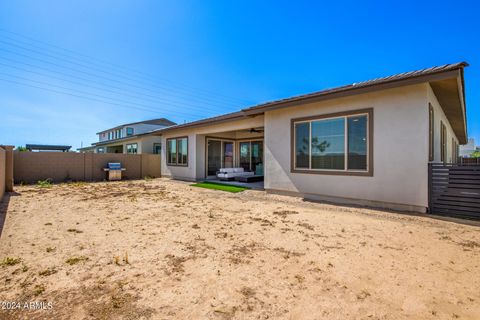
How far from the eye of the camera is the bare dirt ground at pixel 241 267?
198 cm

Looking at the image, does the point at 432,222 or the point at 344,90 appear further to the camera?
the point at 344,90

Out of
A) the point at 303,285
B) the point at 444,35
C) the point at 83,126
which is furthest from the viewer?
the point at 83,126

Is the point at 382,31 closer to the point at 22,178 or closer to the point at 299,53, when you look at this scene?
the point at 299,53

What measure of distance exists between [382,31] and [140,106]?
2221 centimetres

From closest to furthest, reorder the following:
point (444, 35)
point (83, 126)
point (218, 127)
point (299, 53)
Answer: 1. point (444, 35)
2. point (218, 127)
3. point (299, 53)
4. point (83, 126)

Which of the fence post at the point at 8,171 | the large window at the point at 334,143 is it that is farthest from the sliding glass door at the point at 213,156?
the fence post at the point at 8,171

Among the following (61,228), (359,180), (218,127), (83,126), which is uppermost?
(83,126)

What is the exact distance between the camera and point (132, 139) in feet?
65.6

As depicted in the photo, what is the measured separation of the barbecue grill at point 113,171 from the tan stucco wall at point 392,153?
490 inches

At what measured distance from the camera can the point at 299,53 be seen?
13211 mm

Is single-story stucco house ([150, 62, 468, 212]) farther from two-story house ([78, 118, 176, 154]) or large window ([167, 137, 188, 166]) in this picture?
two-story house ([78, 118, 176, 154])

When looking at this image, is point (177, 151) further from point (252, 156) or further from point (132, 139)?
point (132, 139)

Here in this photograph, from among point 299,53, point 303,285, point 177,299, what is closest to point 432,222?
point 303,285

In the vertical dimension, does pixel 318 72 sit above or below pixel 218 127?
above
